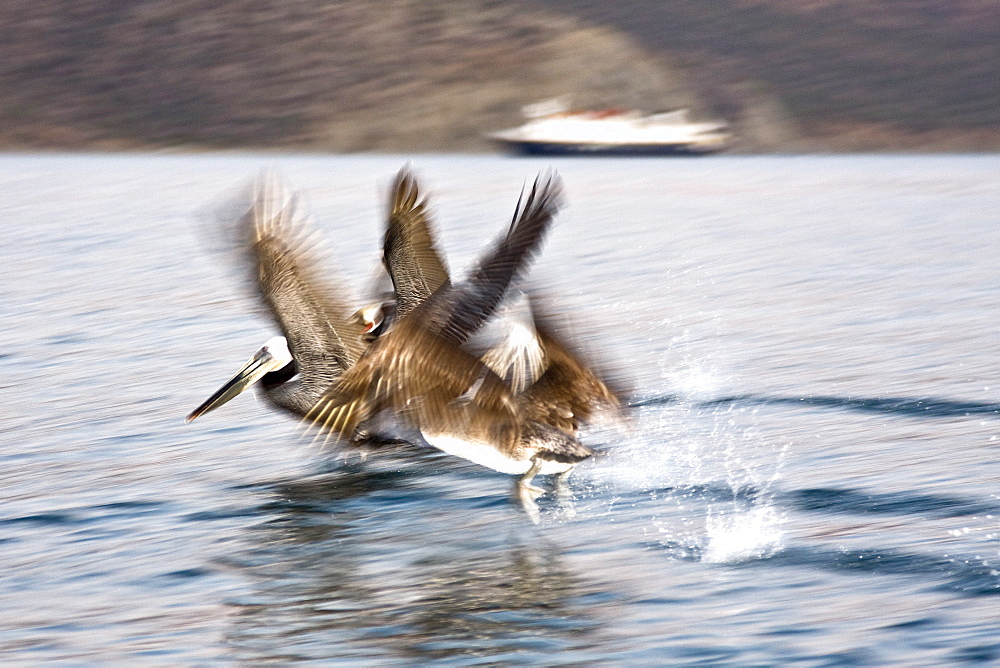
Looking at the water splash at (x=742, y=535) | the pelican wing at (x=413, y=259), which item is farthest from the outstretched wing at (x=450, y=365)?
the pelican wing at (x=413, y=259)

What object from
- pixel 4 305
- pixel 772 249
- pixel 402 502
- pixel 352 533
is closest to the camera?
pixel 352 533

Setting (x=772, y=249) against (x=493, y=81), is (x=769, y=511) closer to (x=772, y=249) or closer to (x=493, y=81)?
(x=772, y=249)

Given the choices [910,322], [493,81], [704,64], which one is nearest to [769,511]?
[910,322]

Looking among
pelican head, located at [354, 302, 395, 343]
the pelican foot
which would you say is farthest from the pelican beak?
the pelican foot

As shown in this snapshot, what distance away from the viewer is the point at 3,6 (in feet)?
337

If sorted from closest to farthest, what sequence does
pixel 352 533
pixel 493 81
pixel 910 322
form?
pixel 352 533
pixel 910 322
pixel 493 81

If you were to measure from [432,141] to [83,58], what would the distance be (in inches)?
1083

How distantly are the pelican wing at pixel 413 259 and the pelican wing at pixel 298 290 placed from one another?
1.11 feet

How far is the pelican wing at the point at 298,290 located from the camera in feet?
25.5

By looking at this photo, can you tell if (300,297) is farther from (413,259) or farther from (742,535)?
(742,535)

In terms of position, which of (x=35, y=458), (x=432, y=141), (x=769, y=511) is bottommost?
(x=769, y=511)

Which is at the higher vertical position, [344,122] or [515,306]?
[344,122]

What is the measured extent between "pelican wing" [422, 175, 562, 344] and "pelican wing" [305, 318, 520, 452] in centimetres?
10

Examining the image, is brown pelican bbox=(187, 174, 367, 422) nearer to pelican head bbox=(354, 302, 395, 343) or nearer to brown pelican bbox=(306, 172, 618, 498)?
pelican head bbox=(354, 302, 395, 343)
